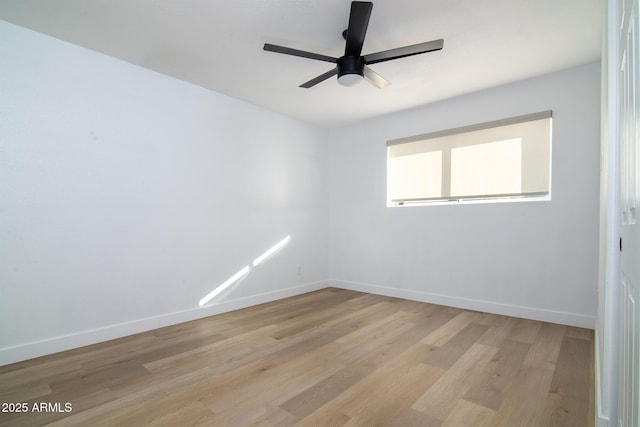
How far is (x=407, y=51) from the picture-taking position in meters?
2.26

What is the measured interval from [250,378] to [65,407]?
107cm

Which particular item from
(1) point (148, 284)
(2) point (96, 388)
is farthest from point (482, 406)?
(1) point (148, 284)

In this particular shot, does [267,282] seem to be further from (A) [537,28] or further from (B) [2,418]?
(A) [537,28]

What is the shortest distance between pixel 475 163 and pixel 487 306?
1.72m

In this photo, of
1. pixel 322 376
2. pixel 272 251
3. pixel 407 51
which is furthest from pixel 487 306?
pixel 407 51

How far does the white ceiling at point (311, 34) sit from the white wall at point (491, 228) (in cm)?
35

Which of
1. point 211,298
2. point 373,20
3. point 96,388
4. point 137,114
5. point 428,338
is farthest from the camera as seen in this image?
point 211,298

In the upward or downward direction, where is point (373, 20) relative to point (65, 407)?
upward

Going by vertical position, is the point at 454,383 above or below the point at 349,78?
below

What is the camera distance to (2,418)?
1.72 metres

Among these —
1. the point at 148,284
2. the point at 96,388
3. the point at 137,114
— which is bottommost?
the point at 96,388

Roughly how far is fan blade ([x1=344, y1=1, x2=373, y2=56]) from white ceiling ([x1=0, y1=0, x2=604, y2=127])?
23 centimetres

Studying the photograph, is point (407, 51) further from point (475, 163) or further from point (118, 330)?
point (118, 330)

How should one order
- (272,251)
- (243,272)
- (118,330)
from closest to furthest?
(118,330)
(243,272)
(272,251)
